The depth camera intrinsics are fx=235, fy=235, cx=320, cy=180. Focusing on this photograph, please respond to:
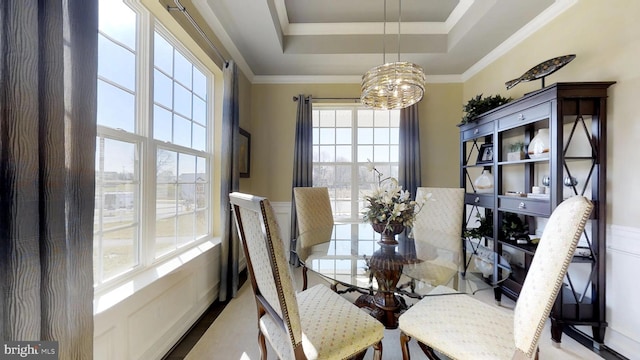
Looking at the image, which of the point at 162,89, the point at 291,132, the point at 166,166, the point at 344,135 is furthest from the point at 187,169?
the point at 344,135

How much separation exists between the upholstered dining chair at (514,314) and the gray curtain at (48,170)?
5.06 ft

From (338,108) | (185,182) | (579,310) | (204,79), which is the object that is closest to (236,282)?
(185,182)

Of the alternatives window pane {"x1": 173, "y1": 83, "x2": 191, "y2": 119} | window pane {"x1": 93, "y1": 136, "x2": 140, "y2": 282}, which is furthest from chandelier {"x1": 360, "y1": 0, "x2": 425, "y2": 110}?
window pane {"x1": 93, "y1": 136, "x2": 140, "y2": 282}

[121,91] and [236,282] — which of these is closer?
[121,91]

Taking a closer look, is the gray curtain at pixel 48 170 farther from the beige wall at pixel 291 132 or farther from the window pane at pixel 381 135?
the window pane at pixel 381 135

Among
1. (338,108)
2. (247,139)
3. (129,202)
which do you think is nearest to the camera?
(129,202)

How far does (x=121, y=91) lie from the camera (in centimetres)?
146

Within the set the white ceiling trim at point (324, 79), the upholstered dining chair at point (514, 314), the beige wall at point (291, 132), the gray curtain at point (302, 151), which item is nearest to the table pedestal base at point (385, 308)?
the upholstered dining chair at point (514, 314)

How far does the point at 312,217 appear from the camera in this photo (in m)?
2.58

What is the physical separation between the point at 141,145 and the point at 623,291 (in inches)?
138

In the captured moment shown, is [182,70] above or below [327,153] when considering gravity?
above

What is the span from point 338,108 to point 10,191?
3.28 metres

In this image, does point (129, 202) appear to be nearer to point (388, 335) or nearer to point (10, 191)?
point (10, 191)

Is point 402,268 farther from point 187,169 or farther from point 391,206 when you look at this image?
point 187,169
